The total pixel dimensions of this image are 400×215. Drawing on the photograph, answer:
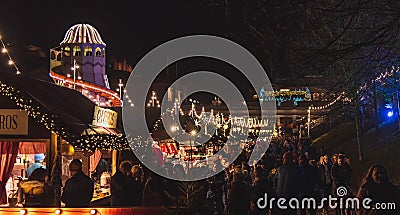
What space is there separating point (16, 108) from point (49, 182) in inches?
65.1

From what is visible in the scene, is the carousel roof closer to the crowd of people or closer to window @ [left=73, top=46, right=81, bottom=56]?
window @ [left=73, top=46, right=81, bottom=56]

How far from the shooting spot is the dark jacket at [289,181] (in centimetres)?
1119

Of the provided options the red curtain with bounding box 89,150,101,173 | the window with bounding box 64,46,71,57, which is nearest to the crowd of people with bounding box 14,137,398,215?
the red curtain with bounding box 89,150,101,173

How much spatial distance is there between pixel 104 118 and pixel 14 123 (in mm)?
3485

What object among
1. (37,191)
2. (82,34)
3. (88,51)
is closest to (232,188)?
(37,191)

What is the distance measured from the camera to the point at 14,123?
11695 mm

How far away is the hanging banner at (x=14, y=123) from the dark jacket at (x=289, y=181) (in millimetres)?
4781

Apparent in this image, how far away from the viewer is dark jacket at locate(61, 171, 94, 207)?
A: 31.9 feet

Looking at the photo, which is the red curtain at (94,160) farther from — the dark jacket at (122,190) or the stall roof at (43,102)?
the dark jacket at (122,190)

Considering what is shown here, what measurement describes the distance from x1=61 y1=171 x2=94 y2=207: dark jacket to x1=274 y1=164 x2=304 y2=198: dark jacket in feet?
11.5

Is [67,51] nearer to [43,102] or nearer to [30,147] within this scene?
[30,147]

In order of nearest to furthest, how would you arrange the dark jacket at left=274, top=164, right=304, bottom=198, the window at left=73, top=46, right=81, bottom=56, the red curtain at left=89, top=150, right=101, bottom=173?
the dark jacket at left=274, top=164, right=304, bottom=198 < the red curtain at left=89, top=150, right=101, bottom=173 < the window at left=73, top=46, right=81, bottom=56

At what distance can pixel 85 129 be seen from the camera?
37.9 ft

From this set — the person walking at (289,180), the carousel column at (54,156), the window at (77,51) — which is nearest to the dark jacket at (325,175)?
the person walking at (289,180)
